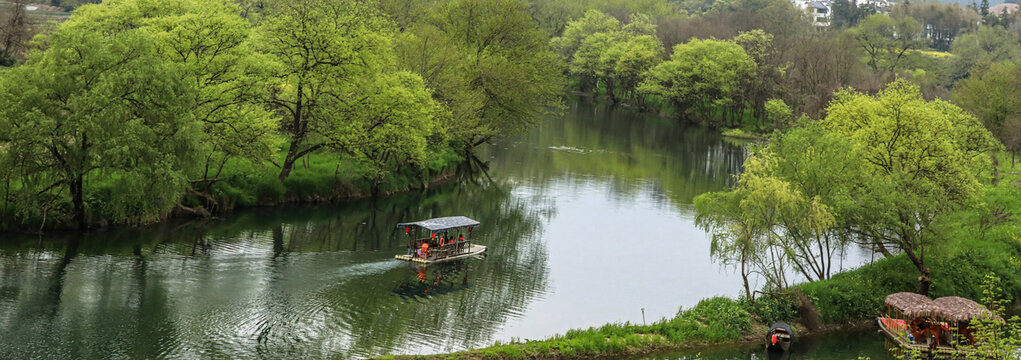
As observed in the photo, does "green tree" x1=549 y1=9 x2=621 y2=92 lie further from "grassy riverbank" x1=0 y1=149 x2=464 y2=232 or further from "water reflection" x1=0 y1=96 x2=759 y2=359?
"water reflection" x1=0 y1=96 x2=759 y2=359

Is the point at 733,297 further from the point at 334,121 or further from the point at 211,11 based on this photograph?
the point at 211,11

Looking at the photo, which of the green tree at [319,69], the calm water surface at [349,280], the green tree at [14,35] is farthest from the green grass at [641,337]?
the green tree at [14,35]

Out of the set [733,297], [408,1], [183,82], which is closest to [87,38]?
[183,82]

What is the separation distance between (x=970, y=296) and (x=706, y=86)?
3286 inches

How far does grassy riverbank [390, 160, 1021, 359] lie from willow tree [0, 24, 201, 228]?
918 inches

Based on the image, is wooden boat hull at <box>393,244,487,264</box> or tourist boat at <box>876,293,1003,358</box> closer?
tourist boat at <box>876,293,1003,358</box>

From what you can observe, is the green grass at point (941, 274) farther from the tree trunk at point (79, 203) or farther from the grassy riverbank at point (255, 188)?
the tree trunk at point (79, 203)

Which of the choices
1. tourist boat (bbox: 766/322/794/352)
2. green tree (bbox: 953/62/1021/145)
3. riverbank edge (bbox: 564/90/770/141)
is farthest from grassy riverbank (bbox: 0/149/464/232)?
green tree (bbox: 953/62/1021/145)

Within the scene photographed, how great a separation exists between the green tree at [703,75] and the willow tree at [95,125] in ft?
297

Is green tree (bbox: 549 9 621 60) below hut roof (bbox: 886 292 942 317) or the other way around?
the other way around

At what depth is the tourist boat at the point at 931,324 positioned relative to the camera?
37.6m

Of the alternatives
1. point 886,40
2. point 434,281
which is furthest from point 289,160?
point 886,40

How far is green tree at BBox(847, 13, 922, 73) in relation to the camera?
522 feet

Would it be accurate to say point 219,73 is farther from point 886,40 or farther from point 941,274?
point 886,40
